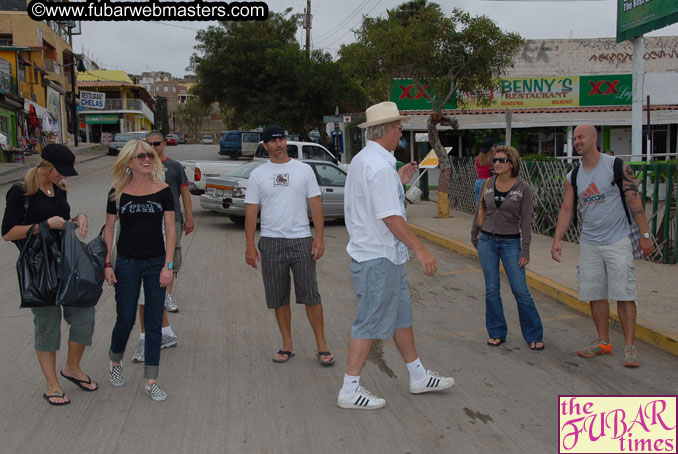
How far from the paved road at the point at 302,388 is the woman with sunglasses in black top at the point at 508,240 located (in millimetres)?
233

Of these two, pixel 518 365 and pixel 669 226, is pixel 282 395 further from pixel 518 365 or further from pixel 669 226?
pixel 669 226

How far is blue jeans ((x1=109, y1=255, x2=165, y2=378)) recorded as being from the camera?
4.38 metres

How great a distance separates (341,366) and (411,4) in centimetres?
3557

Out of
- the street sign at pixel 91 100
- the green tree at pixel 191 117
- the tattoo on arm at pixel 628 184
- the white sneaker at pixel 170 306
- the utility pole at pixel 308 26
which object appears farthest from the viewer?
the green tree at pixel 191 117

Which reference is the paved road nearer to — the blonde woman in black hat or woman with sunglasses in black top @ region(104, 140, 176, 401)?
the blonde woman in black hat

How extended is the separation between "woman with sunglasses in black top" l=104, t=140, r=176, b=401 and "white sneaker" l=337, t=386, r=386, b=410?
1.25m

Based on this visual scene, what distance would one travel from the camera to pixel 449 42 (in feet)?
48.7

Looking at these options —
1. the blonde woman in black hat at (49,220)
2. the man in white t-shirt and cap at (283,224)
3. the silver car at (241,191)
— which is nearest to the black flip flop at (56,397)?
the blonde woman in black hat at (49,220)

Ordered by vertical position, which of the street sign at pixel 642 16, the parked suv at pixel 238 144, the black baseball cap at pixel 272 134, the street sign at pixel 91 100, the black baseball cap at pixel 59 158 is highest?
the street sign at pixel 91 100

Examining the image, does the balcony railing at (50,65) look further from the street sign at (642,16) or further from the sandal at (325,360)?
the sandal at (325,360)

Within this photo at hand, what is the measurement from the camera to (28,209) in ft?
13.8

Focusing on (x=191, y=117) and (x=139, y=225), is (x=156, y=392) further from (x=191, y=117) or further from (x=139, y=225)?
(x=191, y=117)

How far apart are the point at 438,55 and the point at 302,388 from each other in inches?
461

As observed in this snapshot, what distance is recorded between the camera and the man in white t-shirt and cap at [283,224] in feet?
16.4
